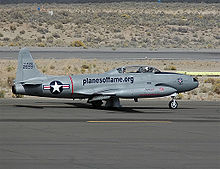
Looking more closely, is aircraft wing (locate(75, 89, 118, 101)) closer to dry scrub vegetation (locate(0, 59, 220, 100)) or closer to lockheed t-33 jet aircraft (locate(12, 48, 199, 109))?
lockheed t-33 jet aircraft (locate(12, 48, 199, 109))

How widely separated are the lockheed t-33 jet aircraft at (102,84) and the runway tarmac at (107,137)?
0.76m

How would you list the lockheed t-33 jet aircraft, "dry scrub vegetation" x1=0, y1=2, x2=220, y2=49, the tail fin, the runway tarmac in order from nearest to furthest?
the runway tarmac < the lockheed t-33 jet aircraft < the tail fin < "dry scrub vegetation" x1=0, y1=2, x2=220, y2=49

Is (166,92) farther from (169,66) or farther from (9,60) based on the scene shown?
(9,60)

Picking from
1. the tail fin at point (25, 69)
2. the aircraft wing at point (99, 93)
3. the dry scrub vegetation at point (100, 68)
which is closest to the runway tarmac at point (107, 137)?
the aircraft wing at point (99, 93)

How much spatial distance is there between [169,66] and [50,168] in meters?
39.9

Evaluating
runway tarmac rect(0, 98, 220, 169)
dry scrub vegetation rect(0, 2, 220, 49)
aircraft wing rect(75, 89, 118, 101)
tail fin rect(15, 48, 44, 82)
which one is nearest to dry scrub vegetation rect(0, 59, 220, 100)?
tail fin rect(15, 48, 44, 82)

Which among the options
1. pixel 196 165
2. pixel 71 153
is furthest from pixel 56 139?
pixel 196 165

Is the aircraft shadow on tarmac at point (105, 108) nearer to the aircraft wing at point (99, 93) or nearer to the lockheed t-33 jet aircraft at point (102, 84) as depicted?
the lockheed t-33 jet aircraft at point (102, 84)

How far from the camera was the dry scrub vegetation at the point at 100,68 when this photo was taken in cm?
3734

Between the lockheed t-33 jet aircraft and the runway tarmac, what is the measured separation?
757 mm

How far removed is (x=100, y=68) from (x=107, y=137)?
32955 mm

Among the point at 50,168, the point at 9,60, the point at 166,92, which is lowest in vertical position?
the point at 50,168

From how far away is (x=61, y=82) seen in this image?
85.6 feet

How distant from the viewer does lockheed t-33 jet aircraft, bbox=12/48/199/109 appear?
85.0 ft
